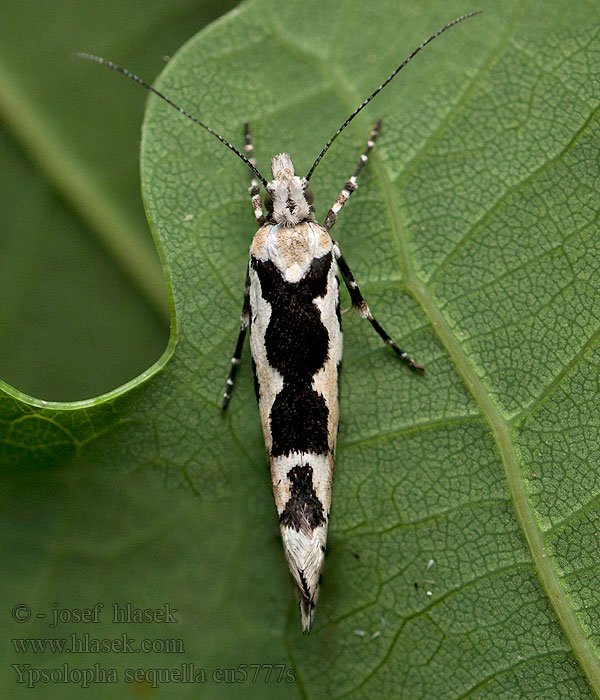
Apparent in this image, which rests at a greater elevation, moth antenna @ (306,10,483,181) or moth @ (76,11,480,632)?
moth antenna @ (306,10,483,181)

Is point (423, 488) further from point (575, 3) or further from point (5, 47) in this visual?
point (5, 47)

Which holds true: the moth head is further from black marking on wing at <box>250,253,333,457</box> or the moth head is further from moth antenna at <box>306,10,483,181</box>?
black marking on wing at <box>250,253,333,457</box>

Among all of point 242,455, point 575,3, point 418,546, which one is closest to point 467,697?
point 418,546

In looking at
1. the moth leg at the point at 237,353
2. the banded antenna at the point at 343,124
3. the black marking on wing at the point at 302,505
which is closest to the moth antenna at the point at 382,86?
the banded antenna at the point at 343,124

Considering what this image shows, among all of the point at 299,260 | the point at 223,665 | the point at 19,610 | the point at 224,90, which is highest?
the point at 224,90

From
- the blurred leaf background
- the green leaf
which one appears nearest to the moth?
the green leaf

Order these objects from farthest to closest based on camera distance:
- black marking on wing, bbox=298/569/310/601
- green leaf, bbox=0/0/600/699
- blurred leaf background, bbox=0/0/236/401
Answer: blurred leaf background, bbox=0/0/236/401
green leaf, bbox=0/0/600/699
black marking on wing, bbox=298/569/310/601
